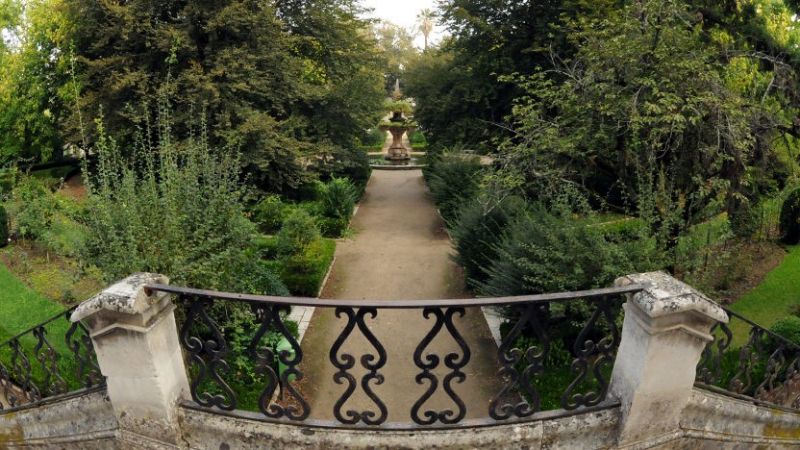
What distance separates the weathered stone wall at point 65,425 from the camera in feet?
12.2

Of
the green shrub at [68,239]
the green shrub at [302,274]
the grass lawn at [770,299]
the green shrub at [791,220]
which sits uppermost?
the green shrub at [68,239]

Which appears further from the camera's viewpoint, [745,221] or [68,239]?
[745,221]

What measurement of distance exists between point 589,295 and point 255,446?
88.4 inches

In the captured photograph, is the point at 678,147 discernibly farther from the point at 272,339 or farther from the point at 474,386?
the point at 272,339

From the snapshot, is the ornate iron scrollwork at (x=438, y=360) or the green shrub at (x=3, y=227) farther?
the green shrub at (x=3, y=227)

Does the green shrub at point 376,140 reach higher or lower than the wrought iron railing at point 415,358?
higher

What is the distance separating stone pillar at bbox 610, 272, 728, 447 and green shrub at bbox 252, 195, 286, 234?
12.8 m

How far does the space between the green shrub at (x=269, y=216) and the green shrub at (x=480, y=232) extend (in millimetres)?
6362

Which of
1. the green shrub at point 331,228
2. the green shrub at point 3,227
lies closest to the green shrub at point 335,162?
the green shrub at point 331,228

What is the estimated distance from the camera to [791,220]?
1338 centimetres

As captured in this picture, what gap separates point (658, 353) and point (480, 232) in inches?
284

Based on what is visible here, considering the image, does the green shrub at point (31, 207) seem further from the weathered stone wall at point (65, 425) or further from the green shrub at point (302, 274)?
the weathered stone wall at point (65, 425)

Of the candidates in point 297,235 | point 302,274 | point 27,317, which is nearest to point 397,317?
point 302,274

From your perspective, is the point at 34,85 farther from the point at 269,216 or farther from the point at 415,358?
the point at 415,358
